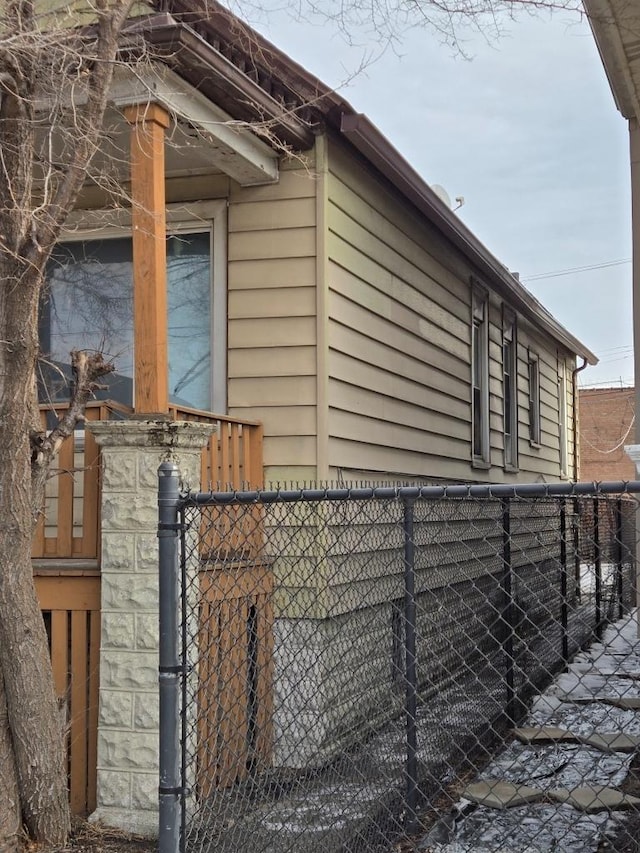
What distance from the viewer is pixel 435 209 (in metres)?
8.12

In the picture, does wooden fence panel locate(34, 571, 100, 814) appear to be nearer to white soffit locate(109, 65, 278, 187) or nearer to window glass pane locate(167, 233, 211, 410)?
window glass pane locate(167, 233, 211, 410)

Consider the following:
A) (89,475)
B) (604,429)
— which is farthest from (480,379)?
(604,429)

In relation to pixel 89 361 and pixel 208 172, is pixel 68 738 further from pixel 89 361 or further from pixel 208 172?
pixel 208 172

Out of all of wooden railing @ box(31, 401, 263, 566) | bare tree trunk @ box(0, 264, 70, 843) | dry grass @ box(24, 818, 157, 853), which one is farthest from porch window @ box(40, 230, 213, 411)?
dry grass @ box(24, 818, 157, 853)

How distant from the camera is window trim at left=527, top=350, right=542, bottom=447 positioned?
1362cm

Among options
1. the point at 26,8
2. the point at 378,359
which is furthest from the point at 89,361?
the point at 378,359

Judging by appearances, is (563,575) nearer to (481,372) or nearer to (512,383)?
(481,372)

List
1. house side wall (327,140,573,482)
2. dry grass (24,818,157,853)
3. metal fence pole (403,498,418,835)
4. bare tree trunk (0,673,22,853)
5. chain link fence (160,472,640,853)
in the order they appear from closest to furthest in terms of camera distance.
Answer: chain link fence (160,472,640,853) → metal fence pole (403,498,418,835) → bare tree trunk (0,673,22,853) → dry grass (24,818,157,853) → house side wall (327,140,573,482)

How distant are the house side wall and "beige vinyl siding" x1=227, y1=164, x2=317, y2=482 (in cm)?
19

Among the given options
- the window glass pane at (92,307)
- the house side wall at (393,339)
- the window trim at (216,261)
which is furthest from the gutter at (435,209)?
the window glass pane at (92,307)

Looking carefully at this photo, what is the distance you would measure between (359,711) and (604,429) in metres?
27.7

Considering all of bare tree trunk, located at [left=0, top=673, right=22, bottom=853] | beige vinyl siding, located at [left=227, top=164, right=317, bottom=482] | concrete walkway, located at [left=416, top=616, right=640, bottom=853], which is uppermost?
beige vinyl siding, located at [left=227, top=164, right=317, bottom=482]

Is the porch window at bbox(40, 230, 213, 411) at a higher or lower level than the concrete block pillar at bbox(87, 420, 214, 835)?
higher

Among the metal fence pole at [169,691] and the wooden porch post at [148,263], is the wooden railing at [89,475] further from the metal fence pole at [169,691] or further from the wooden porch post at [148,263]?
the metal fence pole at [169,691]
